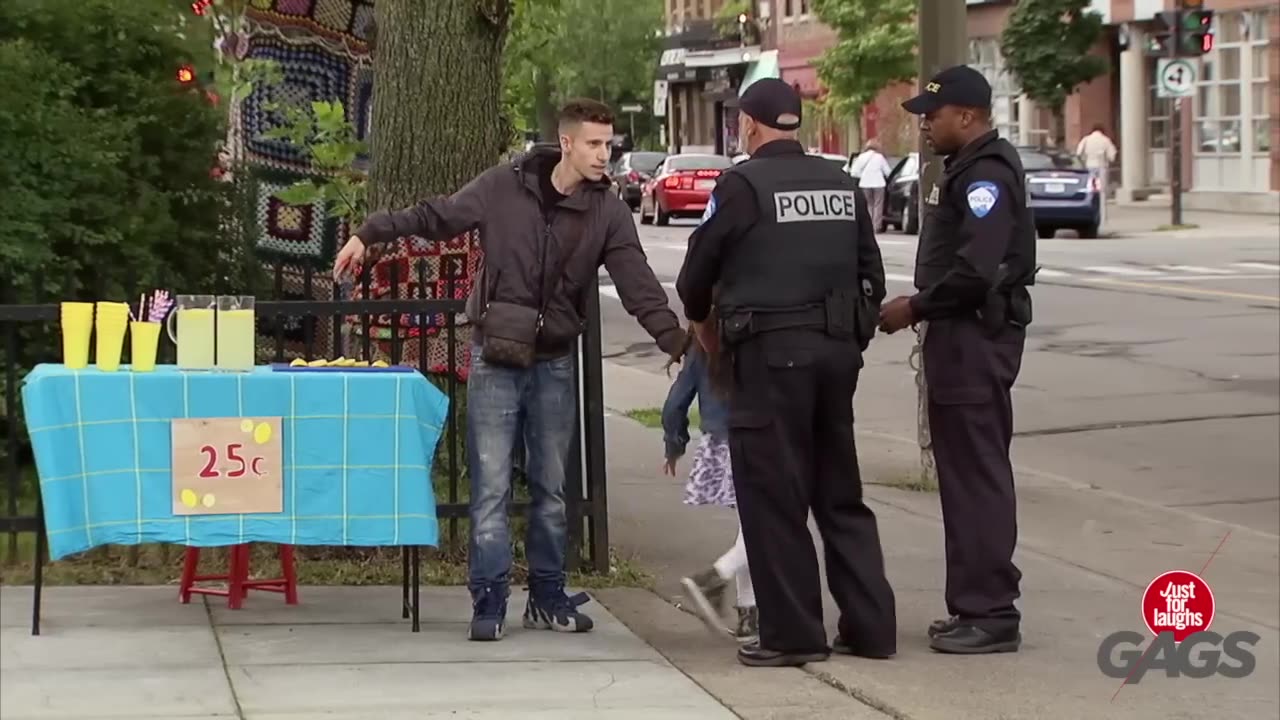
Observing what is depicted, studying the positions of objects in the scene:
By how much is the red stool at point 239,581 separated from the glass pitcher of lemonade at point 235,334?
0.76m

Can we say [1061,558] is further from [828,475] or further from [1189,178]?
[1189,178]

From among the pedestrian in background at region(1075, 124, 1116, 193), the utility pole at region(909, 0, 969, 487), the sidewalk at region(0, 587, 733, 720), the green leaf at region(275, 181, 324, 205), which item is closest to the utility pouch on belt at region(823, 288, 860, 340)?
the sidewalk at region(0, 587, 733, 720)

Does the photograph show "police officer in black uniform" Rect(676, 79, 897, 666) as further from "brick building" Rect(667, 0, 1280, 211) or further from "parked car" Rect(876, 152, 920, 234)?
"brick building" Rect(667, 0, 1280, 211)

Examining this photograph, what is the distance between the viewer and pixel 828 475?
22.9 ft

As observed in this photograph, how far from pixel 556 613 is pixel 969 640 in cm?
145

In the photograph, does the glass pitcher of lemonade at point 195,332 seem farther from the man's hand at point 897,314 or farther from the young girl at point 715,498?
the man's hand at point 897,314

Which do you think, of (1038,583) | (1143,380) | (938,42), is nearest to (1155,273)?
(1143,380)

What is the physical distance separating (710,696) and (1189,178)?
37825mm

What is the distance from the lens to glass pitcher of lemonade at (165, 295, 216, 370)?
6828mm

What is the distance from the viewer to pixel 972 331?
7.11m

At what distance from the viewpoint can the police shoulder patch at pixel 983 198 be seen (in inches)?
273

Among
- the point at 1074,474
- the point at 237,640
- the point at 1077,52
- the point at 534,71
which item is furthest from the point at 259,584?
the point at 1077,52

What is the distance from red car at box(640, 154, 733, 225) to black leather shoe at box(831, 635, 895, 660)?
31741 millimetres

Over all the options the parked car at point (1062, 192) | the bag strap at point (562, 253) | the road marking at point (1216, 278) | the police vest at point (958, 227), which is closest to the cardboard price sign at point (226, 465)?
the bag strap at point (562, 253)
